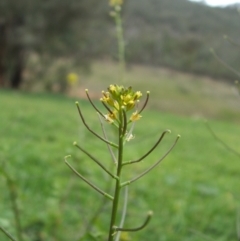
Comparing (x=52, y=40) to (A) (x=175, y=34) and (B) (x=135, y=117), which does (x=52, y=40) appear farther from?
(B) (x=135, y=117)

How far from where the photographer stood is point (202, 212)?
11.8 ft

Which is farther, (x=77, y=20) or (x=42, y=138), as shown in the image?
(x=77, y=20)

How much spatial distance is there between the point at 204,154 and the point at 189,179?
2108mm

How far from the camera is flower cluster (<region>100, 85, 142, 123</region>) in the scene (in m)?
0.47

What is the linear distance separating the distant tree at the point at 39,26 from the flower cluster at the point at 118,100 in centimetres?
1231

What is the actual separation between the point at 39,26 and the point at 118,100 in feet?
41.7

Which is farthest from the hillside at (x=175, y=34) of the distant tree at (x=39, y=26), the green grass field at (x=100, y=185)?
the green grass field at (x=100, y=185)

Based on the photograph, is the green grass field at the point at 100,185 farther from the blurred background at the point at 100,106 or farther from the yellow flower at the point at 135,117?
the yellow flower at the point at 135,117

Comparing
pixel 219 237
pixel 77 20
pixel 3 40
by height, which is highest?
pixel 77 20

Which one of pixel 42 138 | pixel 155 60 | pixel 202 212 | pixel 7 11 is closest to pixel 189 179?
pixel 202 212

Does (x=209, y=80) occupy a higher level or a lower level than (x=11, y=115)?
higher

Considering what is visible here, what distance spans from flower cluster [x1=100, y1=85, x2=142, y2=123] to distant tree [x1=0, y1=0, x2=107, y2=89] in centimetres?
1231

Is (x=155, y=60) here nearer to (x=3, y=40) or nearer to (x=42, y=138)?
(x=3, y=40)

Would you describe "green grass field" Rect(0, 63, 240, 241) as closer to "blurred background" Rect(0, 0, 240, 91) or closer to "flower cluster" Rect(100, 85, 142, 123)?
"flower cluster" Rect(100, 85, 142, 123)
